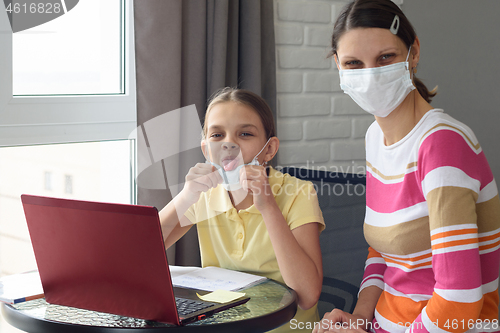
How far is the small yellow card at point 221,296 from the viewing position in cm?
93

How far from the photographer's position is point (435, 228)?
0.88 m

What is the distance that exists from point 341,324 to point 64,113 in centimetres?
106

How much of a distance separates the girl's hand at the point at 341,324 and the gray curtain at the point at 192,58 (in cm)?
76

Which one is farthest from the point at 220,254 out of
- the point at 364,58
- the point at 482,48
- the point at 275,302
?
the point at 482,48

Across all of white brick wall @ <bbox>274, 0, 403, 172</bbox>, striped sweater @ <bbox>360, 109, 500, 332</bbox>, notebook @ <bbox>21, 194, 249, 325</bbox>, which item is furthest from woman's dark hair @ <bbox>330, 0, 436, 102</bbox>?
white brick wall @ <bbox>274, 0, 403, 172</bbox>

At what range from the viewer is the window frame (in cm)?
145

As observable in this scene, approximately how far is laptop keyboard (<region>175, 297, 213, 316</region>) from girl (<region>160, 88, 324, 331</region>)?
256 mm

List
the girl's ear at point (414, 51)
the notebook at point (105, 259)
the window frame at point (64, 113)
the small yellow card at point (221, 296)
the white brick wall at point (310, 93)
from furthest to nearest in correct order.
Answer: the white brick wall at point (310, 93) < the window frame at point (64, 113) < the girl's ear at point (414, 51) < the small yellow card at point (221, 296) < the notebook at point (105, 259)

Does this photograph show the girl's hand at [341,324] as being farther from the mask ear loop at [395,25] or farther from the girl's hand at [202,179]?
the mask ear loop at [395,25]

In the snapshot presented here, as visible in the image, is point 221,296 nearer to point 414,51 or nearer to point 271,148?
point 271,148

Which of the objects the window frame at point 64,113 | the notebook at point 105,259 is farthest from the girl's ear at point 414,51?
the window frame at point 64,113

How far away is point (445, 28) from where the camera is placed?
194 cm

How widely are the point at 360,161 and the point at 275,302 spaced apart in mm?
1333

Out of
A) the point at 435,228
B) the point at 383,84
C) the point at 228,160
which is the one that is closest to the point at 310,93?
the point at 228,160
